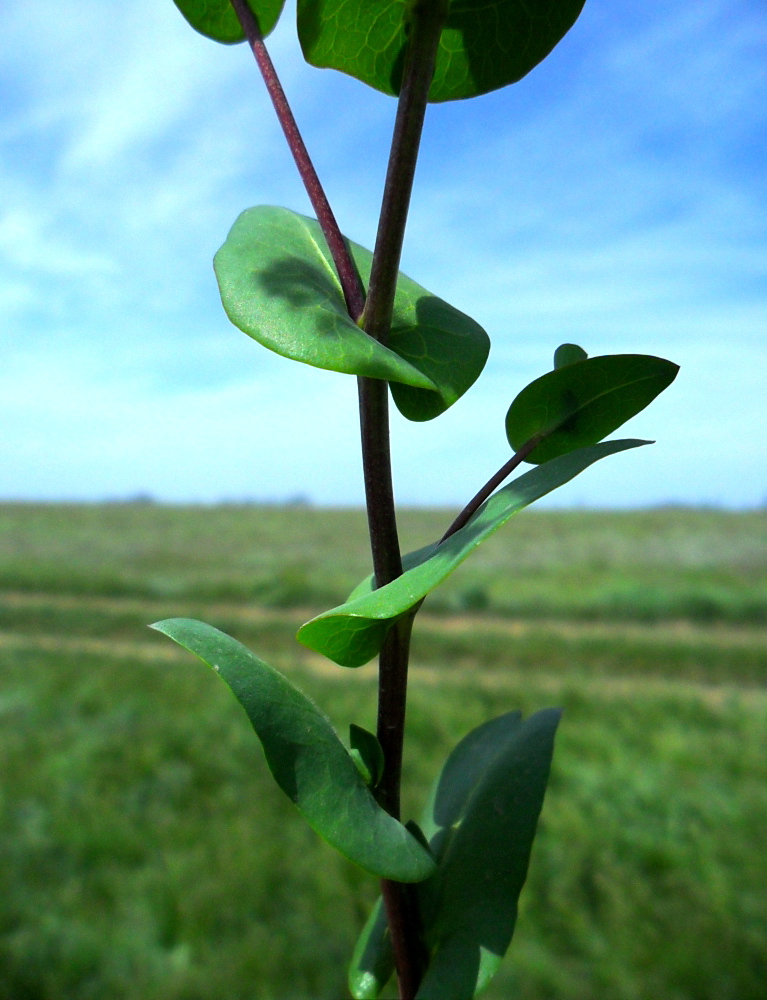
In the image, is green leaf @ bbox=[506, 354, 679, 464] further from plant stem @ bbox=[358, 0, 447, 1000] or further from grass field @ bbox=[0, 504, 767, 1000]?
grass field @ bbox=[0, 504, 767, 1000]

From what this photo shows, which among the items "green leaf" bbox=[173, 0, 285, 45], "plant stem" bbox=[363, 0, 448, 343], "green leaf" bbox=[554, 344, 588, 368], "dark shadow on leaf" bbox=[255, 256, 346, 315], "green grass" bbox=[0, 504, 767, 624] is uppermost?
"green leaf" bbox=[173, 0, 285, 45]

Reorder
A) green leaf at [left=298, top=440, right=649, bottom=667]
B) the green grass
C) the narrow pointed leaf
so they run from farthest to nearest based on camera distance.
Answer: the green grass
the narrow pointed leaf
green leaf at [left=298, top=440, right=649, bottom=667]

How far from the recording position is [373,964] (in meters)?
0.28

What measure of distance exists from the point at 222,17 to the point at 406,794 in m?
2.64

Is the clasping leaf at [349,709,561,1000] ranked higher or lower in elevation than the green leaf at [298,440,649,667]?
lower

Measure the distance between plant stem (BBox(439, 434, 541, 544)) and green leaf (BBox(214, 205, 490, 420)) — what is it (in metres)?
0.03

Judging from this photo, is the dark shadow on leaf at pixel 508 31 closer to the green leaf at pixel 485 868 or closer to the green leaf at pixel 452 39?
the green leaf at pixel 452 39

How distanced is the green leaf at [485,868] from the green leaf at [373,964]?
0.04 meters

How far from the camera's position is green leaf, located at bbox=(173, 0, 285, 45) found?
0.27 meters

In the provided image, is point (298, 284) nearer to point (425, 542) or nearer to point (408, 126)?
point (408, 126)

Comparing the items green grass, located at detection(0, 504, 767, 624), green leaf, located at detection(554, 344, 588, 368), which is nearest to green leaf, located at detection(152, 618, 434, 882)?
green leaf, located at detection(554, 344, 588, 368)

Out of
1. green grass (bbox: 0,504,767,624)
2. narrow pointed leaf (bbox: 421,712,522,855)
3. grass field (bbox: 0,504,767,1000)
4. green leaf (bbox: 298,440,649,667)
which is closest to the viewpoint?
green leaf (bbox: 298,440,649,667)

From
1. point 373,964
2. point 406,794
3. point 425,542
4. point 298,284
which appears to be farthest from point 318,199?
point 425,542

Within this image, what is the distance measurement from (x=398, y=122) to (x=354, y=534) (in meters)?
8.57
